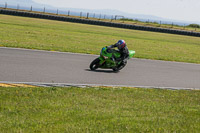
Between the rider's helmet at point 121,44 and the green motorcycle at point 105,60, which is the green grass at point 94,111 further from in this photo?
the rider's helmet at point 121,44

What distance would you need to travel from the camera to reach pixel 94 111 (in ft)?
22.5

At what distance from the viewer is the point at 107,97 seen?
828 cm

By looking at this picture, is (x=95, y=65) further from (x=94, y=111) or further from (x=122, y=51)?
A: (x=94, y=111)

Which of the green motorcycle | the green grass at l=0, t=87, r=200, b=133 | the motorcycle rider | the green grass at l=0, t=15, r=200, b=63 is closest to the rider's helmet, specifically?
the motorcycle rider

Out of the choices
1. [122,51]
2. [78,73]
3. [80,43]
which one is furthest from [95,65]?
[80,43]

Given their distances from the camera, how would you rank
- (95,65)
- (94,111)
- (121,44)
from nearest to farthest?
(94,111), (121,44), (95,65)

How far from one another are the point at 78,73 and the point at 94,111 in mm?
4788

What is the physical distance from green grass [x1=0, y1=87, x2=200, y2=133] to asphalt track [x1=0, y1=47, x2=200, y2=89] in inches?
60.6

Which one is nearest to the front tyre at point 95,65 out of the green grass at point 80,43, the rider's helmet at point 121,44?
the rider's helmet at point 121,44

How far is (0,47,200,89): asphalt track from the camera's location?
10241 mm

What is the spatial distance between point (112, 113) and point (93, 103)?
77 cm

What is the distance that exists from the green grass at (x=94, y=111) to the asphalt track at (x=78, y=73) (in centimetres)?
154

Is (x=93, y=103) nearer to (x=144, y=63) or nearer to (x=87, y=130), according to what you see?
(x=87, y=130)

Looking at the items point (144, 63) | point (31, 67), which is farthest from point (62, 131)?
point (144, 63)
